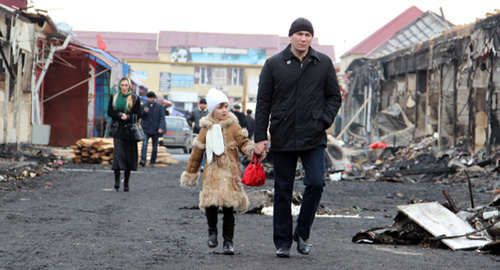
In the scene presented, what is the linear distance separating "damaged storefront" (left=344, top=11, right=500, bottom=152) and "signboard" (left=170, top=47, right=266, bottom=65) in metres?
45.3

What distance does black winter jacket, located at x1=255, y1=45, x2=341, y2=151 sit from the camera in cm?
622

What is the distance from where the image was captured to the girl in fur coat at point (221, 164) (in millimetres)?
6375

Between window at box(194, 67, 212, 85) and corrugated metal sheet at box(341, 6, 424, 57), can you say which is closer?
corrugated metal sheet at box(341, 6, 424, 57)

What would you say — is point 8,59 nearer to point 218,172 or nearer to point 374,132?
point 218,172

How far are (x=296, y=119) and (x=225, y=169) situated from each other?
0.74m

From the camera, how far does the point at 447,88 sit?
25.7 metres

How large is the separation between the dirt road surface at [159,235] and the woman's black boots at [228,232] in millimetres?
79

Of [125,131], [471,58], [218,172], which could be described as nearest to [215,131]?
[218,172]

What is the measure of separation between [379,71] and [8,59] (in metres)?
21.4

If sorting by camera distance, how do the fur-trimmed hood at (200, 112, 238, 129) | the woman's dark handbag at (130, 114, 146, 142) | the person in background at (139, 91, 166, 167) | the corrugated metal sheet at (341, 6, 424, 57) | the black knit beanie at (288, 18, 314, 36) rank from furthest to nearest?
the corrugated metal sheet at (341, 6, 424, 57) → the person in background at (139, 91, 166, 167) → the woman's dark handbag at (130, 114, 146, 142) → the fur-trimmed hood at (200, 112, 238, 129) → the black knit beanie at (288, 18, 314, 36)

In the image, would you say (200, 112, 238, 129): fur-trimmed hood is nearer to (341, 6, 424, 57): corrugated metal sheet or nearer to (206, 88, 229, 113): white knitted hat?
(206, 88, 229, 113): white knitted hat

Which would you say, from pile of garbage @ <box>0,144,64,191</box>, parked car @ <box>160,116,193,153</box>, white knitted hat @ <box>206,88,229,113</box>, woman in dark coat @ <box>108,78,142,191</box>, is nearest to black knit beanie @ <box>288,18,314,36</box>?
white knitted hat @ <box>206,88,229,113</box>

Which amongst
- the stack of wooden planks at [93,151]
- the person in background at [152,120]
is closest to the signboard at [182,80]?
the stack of wooden planks at [93,151]

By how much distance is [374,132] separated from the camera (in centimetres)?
3609
